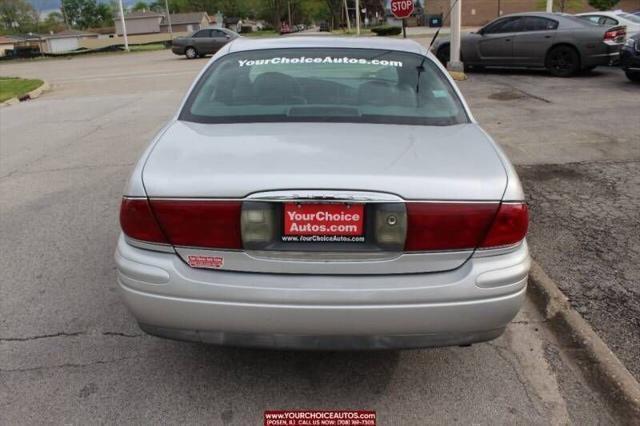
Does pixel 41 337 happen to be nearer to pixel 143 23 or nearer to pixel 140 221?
pixel 140 221

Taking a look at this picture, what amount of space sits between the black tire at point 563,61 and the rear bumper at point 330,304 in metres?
13.2

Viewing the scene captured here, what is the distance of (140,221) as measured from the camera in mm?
2500

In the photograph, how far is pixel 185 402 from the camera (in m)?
2.84

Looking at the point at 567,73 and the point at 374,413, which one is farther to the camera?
the point at 567,73

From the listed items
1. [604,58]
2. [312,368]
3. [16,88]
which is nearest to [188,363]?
[312,368]

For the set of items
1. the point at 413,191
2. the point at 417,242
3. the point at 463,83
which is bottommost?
the point at 463,83

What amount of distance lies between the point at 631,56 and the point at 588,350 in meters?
11.2

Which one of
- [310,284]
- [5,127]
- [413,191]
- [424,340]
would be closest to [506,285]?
[424,340]

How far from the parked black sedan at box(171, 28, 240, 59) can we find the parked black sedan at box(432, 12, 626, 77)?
57.0ft

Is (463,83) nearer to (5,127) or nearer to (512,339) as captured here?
(5,127)

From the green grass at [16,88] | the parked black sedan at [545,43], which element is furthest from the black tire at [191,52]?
the parked black sedan at [545,43]

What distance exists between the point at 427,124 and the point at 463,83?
38.1 ft

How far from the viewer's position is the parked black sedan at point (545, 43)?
13.7 metres

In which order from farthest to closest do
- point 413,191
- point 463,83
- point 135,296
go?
point 463,83
point 135,296
point 413,191
